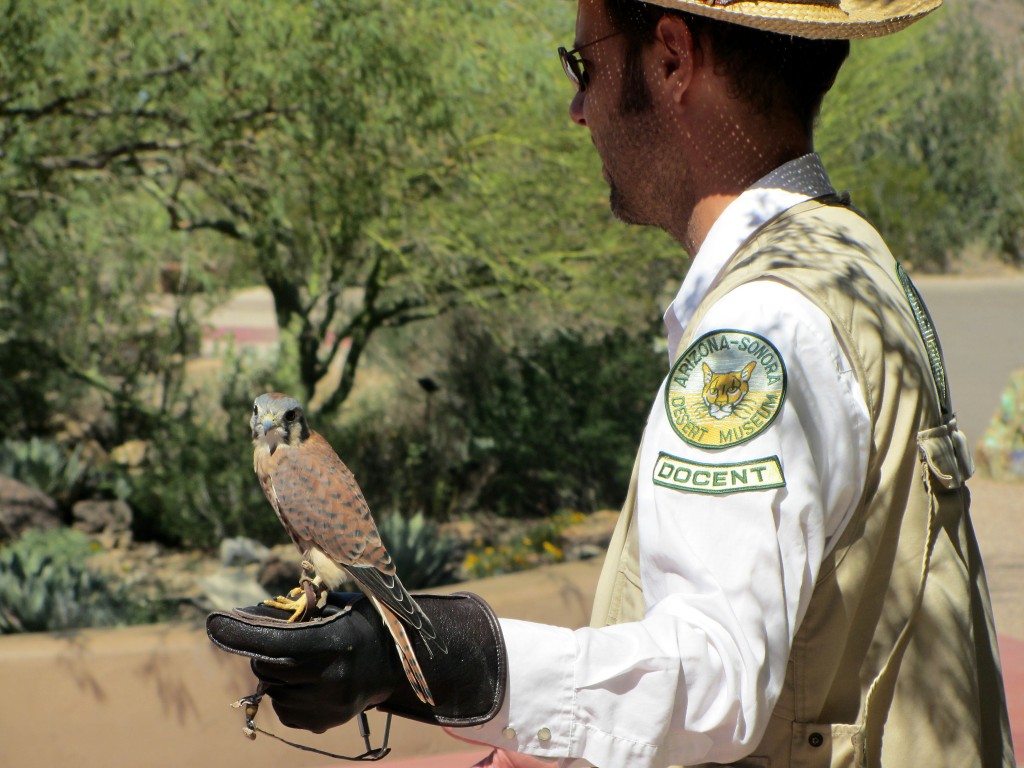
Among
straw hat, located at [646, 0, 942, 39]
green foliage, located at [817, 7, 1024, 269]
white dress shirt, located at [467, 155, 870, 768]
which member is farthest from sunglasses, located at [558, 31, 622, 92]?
green foliage, located at [817, 7, 1024, 269]

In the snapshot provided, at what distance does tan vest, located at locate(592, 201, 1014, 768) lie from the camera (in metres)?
1.38

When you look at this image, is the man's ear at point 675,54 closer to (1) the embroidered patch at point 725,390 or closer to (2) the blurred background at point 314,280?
(1) the embroidered patch at point 725,390

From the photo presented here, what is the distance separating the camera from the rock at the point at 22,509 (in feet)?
23.3

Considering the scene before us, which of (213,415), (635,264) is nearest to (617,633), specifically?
(635,264)

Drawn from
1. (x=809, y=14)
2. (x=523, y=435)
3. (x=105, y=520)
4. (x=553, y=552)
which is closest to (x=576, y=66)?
(x=809, y=14)

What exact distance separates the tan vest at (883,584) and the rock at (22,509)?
6.52 metres

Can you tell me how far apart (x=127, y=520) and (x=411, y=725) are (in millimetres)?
4108

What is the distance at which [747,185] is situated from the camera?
5.55ft

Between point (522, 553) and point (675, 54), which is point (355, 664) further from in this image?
point (522, 553)

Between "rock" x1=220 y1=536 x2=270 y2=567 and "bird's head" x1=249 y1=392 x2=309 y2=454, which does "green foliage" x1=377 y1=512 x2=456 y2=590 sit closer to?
"rock" x1=220 y1=536 x2=270 y2=567

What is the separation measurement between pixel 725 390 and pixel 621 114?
0.62 metres

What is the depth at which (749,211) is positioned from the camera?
1654mm

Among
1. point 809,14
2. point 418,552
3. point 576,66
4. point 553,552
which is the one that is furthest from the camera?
point 553,552

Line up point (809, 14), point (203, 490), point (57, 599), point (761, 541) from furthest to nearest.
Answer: point (203, 490) < point (57, 599) < point (809, 14) < point (761, 541)
